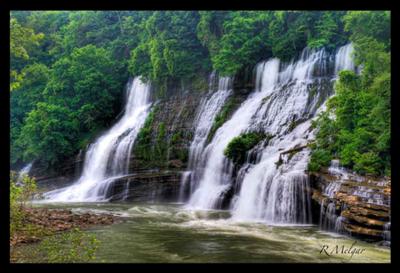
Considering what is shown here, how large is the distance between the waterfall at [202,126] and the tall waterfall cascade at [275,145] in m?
0.15

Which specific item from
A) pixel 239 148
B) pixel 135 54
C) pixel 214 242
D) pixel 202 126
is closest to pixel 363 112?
pixel 239 148

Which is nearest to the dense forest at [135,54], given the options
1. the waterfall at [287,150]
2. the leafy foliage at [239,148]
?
the waterfall at [287,150]

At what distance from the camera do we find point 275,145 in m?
16.6

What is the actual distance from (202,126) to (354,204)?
12342 millimetres

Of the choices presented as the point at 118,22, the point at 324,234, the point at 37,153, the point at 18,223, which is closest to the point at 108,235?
the point at 18,223

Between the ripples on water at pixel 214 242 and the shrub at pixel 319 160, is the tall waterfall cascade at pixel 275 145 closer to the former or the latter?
the shrub at pixel 319 160

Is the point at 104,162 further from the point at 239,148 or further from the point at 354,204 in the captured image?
the point at 354,204

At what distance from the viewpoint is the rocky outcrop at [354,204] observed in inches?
417

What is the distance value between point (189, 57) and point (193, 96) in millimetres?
2773

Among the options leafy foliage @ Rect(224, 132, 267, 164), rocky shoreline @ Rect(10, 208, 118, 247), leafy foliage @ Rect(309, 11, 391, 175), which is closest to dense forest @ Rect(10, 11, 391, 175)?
leafy foliage @ Rect(309, 11, 391, 175)

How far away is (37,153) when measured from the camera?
87.1 feet

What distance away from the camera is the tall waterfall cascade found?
45.1 feet

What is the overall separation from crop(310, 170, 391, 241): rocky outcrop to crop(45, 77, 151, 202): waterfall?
1184cm
